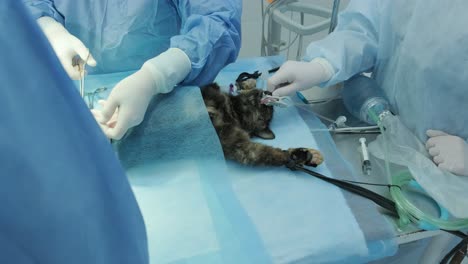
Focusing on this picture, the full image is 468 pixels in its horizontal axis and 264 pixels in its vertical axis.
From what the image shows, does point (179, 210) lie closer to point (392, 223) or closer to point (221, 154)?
point (221, 154)

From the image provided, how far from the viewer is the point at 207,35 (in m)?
1.04

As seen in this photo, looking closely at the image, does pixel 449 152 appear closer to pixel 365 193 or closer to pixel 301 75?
pixel 365 193

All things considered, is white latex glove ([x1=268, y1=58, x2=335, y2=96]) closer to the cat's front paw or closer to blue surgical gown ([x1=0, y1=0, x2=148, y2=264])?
the cat's front paw

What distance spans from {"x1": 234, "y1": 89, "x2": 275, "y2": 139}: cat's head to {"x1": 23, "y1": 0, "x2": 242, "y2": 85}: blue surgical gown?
12 cm

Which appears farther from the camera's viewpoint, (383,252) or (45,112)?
(383,252)

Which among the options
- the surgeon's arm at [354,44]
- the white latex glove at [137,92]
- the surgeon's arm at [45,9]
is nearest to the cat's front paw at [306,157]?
the surgeon's arm at [354,44]

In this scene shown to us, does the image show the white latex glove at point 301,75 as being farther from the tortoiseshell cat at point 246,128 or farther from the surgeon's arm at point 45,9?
the surgeon's arm at point 45,9

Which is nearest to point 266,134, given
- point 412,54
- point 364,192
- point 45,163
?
point 364,192

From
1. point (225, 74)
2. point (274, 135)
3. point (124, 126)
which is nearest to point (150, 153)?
point (124, 126)

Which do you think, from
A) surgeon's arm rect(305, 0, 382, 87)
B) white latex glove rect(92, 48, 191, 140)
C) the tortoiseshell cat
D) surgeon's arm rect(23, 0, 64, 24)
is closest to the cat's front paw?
the tortoiseshell cat

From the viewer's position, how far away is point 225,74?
1.34 m

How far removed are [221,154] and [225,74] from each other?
0.50m

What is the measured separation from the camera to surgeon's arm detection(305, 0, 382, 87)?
3.49 ft

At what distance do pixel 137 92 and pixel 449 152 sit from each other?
29.8 inches
